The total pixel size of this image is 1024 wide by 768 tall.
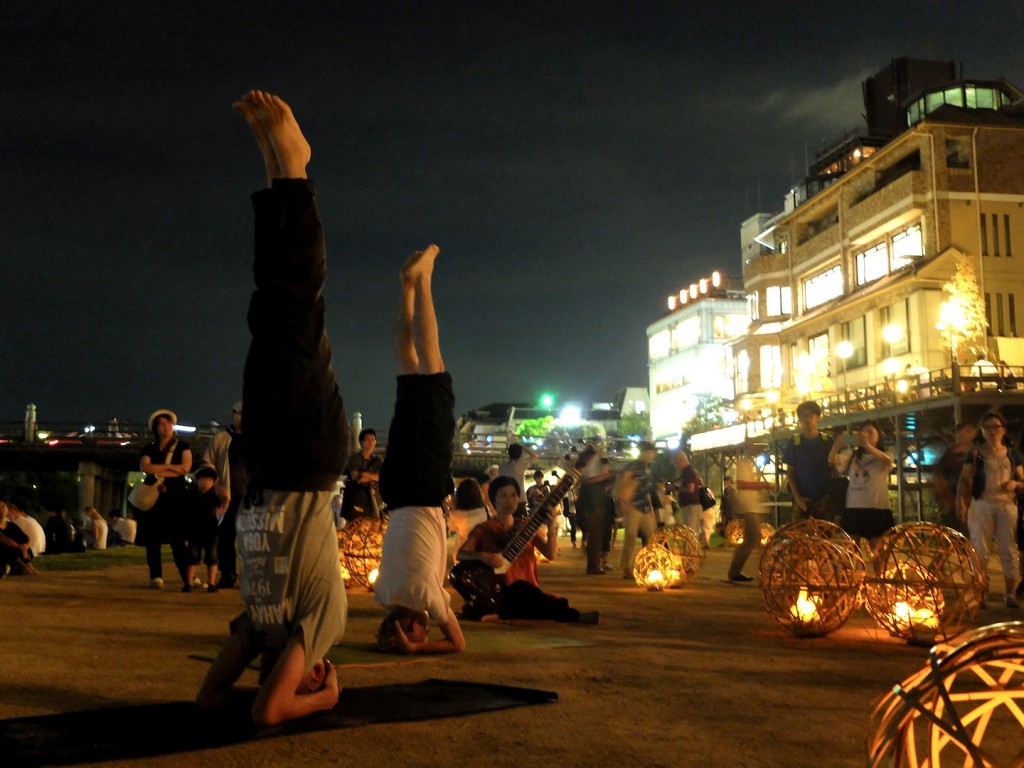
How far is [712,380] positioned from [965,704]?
7162 cm

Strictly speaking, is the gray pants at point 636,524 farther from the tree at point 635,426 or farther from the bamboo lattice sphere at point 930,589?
the tree at point 635,426

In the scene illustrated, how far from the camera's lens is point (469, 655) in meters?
6.46

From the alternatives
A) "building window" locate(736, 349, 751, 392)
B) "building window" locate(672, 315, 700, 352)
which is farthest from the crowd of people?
"building window" locate(672, 315, 700, 352)

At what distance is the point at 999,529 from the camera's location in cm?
1008

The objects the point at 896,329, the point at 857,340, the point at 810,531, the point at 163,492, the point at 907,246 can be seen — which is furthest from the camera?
the point at 857,340

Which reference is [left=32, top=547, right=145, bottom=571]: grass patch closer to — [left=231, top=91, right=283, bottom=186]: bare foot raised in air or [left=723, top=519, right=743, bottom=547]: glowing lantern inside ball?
[left=231, top=91, right=283, bottom=186]: bare foot raised in air

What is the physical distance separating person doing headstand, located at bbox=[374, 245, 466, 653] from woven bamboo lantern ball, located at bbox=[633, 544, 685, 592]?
6004 millimetres

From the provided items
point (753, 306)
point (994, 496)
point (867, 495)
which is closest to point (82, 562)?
point (867, 495)

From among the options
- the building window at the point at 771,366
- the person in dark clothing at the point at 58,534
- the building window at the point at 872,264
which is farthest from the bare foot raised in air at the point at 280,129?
the building window at the point at 771,366

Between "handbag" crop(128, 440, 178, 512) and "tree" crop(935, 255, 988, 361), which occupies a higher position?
"tree" crop(935, 255, 988, 361)

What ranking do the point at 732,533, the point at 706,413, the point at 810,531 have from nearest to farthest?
the point at 810,531, the point at 732,533, the point at 706,413

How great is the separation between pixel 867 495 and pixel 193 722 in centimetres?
765

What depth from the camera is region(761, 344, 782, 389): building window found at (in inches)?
2089

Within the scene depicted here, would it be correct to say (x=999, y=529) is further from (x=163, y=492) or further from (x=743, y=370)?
(x=743, y=370)
